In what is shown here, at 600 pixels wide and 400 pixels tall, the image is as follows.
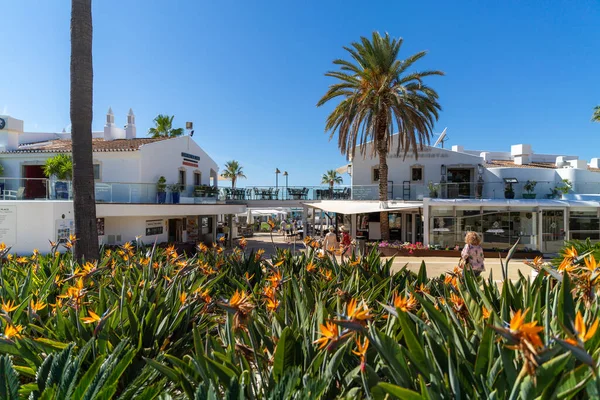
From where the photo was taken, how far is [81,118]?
22.7ft

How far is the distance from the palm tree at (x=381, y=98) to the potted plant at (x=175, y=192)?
879 cm

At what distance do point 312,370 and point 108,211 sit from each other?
16.1m

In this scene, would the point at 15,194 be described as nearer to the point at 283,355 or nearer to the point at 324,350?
the point at 283,355

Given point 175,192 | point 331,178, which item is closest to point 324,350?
point 175,192

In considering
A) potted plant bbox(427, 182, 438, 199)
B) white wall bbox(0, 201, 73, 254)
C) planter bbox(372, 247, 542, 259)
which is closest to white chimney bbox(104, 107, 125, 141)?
white wall bbox(0, 201, 73, 254)

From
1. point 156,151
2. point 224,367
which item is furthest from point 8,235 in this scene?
point 224,367

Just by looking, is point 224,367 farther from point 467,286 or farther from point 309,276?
point 309,276

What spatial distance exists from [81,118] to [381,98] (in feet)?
46.8

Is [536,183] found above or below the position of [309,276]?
above

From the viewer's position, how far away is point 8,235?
14.7 meters

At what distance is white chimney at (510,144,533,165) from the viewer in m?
28.0

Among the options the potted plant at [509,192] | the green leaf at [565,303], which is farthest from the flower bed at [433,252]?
the green leaf at [565,303]

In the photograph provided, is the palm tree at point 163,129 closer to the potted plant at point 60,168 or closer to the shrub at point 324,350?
the potted plant at point 60,168

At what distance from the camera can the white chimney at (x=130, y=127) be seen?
84.6 feet
